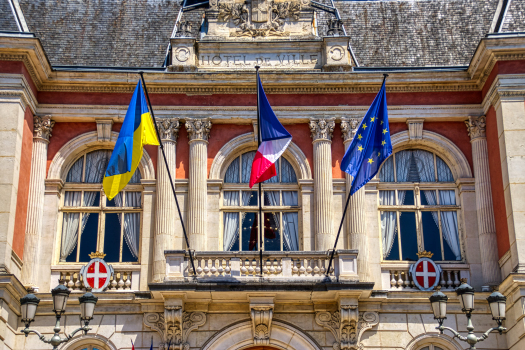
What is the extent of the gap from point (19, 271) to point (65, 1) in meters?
9.77

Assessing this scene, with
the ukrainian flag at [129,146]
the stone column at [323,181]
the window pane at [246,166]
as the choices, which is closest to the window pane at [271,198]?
the window pane at [246,166]

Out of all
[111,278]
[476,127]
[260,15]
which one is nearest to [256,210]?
[111,278]

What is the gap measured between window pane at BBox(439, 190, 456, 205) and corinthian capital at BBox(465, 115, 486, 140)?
1.67 meters

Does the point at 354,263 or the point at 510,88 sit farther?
the point at 510,88

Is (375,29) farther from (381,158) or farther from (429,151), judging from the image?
(381,158)

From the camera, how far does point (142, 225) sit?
873 inches

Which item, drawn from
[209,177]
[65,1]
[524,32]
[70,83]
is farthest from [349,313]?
[65,1]

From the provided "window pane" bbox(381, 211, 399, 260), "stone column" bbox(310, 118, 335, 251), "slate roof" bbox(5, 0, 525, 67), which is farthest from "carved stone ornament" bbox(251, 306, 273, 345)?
"slate roof" bbox(5, 0, 525, 67)

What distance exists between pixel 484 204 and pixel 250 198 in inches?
252

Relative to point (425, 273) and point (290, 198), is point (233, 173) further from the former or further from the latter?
point (425, 273)

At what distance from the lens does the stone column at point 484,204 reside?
2133 centimetres

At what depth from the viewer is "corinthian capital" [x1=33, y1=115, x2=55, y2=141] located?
22688 millimetres

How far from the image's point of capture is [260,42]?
23594 mm

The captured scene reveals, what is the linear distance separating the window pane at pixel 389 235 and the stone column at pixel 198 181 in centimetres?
492
